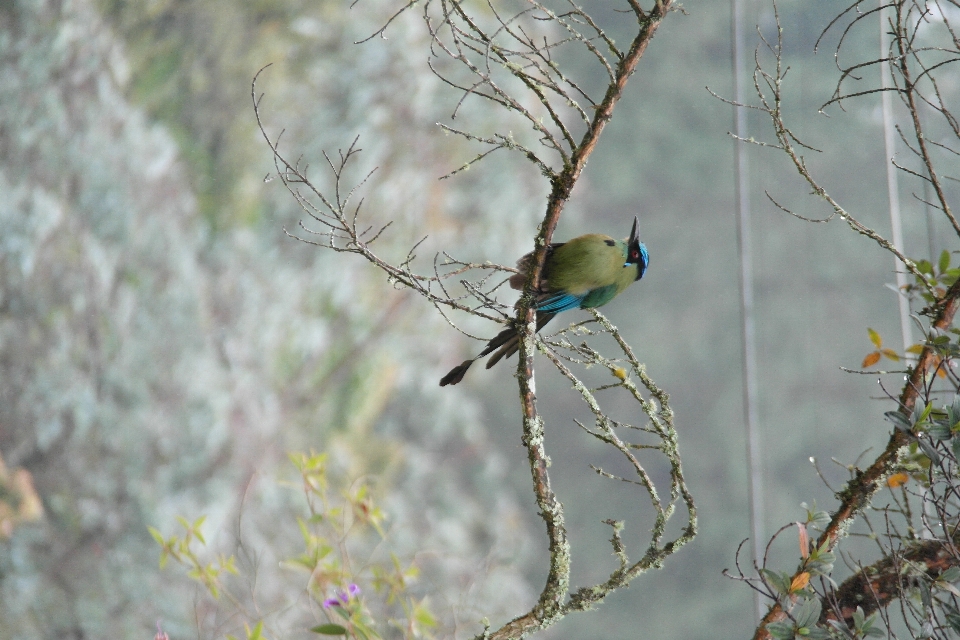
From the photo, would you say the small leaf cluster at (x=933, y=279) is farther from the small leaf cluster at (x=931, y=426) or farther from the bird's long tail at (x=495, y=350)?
the bird's long tail at (x=495, y=350)

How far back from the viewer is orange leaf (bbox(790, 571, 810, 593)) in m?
0.69

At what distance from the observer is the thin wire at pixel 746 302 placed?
1964 mm

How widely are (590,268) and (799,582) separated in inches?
16.4

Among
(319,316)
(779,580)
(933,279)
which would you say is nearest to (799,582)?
(779,580)

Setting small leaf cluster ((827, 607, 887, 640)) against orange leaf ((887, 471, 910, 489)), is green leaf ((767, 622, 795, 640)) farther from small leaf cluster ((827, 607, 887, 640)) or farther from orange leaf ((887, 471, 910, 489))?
orange leaf ((887, 471, 910, 489))

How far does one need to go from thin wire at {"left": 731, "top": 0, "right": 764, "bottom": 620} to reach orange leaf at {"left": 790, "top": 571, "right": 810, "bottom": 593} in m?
1.32

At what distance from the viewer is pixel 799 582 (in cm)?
Result: 69

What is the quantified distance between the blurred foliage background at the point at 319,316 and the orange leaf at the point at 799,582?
1.30 metres

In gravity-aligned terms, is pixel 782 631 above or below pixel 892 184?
below

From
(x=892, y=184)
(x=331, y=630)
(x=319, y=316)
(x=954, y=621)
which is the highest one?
(x=319, y=316)

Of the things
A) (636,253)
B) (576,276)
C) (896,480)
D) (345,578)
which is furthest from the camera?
(345,578)

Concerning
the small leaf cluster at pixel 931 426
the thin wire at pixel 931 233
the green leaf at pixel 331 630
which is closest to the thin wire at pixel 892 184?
the thin wire at pixel 931 233

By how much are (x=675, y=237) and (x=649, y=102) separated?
38cm

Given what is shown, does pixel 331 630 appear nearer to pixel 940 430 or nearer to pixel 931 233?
pixel 940 430
